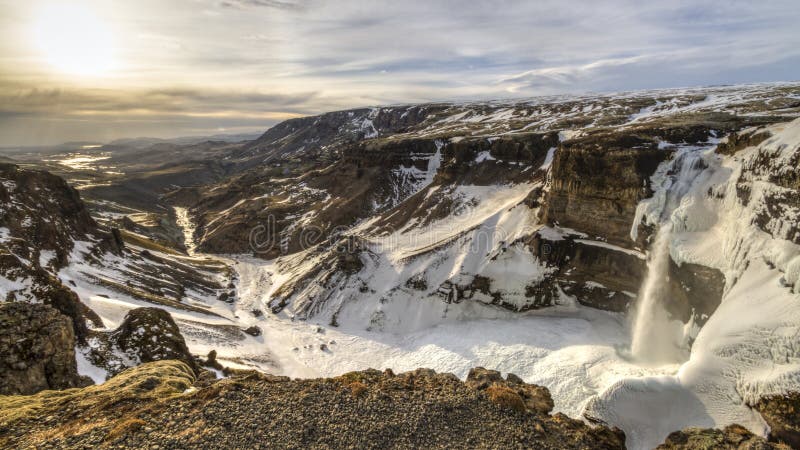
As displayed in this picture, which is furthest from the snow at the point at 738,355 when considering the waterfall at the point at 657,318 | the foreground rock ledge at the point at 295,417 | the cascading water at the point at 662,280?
the foreground rock ledge at the point at 295,417

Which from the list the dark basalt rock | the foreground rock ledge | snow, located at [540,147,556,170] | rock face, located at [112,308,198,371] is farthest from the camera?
snow, located at [540,147,556,170]

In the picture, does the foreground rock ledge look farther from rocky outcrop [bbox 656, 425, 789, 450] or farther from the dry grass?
rocky outcrop [bbox 656, 425, 789, 450]

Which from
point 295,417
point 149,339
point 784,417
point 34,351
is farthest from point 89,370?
point 784,417

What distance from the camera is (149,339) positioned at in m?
27.8

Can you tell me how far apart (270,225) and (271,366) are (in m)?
53.0

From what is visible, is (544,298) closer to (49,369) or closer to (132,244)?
(49,369)

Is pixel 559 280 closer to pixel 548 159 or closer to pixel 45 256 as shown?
pixel 548 159

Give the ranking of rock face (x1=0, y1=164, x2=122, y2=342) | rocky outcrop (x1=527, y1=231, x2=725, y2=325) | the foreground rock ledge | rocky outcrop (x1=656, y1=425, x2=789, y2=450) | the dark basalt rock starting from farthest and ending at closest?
the dark basalt rock → rocky outcrop (x1=527, y1=231, x2=725, y2=325) → rock face (x1=0, y1=164, x2=122, y2=342) → rocky outcrop (x1=656, y1=425, x2=789, y2=450) → the foreground rock ledge

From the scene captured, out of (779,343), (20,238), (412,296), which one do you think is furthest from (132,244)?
(779,343)

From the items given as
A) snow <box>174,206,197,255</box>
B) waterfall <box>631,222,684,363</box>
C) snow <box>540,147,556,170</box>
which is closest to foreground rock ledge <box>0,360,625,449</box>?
waterfall <box>631,222,684,363</box>

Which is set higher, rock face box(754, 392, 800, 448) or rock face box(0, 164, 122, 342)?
rock face box(0, 164, 122, 342)

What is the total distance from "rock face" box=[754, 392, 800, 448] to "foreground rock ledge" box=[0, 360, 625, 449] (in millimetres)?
9842

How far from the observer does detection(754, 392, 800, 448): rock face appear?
1827 centimetres

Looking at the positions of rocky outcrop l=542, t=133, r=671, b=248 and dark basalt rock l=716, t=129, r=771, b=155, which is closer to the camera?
dark basalt rock l=716, t=129, r=771, b=155
